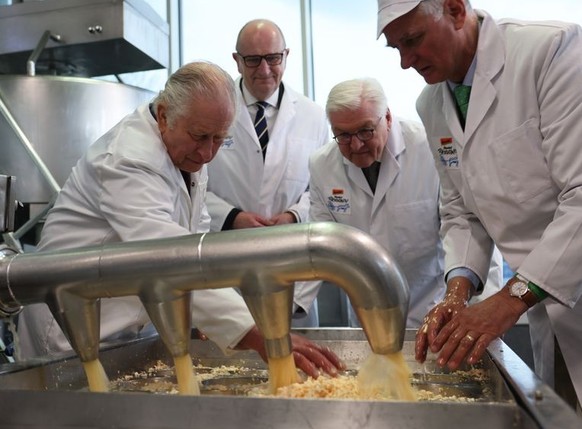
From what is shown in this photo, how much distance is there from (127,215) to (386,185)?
1.03 meters

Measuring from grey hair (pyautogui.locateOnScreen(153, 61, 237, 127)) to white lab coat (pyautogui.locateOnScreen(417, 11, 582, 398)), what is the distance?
0.56m

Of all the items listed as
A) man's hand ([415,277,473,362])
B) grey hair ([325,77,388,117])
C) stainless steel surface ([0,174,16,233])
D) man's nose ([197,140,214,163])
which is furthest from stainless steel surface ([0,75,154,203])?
man's hand ([415,277,473,362])

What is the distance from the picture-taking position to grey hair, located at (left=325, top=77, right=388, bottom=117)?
196 centimetres

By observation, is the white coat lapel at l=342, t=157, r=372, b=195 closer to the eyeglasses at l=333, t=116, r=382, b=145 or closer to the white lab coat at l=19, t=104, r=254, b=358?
the eyeglasses at l=333, t=116, r=382, b=145

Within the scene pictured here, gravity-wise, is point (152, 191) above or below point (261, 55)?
below

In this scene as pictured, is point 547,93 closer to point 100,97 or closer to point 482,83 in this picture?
point 482,83

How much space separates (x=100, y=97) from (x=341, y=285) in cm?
219

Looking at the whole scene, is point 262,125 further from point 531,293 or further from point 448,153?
point 531,293

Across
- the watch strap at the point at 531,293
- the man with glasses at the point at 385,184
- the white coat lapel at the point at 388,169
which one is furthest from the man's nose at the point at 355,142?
the watch strap at the point at 531,293

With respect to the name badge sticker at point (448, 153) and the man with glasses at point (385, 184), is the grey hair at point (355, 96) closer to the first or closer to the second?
the man with glasses at point (385, 184)

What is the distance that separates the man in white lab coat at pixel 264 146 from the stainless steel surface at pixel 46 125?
638mm

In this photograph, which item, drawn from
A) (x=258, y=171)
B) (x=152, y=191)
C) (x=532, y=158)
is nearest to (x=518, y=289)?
(x=532, y=158)

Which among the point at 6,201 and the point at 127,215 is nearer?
the point at 6,201

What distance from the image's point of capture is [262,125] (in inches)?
98.7
